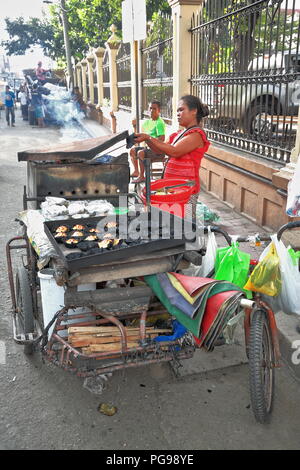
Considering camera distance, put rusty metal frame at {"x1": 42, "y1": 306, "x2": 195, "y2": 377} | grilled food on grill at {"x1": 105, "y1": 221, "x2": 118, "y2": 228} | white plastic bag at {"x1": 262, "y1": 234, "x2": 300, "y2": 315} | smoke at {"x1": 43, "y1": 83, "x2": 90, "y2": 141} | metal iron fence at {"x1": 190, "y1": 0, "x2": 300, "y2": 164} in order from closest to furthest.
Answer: rusty metal frame at {"x1": 42, "y1": 306, "x2": 195, "y2": 377} → white plastic bag at {"x1": 262, "y1": 234, "x2": 300, "y2": 315} → grilled food on grill at {"x1": 105, "y1": 221, "x2": 118, "y2": 228} → metal iron fence at {"x1": 190, "y1": 0, "x2": 300, "y2": 164} → smoke at {"x1": 43, "y1": 83, "x2": 90, "y2": 141}

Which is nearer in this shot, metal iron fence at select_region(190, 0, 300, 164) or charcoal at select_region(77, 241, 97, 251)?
charcoal at select_region(77, 241, 97, 251)

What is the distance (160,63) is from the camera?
10367 millimetres

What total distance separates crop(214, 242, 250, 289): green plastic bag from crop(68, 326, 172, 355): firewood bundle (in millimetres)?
539

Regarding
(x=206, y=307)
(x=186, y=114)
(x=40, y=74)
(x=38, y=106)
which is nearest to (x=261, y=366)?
(x=206, y=307)

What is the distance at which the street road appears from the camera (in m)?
2.54

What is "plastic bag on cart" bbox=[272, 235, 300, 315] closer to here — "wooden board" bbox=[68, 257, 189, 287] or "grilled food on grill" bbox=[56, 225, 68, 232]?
"wooden board" bbox=[68, 257, 189, 287]

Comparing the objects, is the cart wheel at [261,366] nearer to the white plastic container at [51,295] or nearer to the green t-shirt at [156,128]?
the white plastic container at [51,295]

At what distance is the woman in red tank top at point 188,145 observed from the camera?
12.8 ft

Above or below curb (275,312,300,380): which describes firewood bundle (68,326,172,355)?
above

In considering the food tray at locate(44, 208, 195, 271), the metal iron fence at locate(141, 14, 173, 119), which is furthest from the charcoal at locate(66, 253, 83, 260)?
the metal iron fence at locate(141, 14, 173, 119)

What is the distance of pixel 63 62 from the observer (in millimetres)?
33531

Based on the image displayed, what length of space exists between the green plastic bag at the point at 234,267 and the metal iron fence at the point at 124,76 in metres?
12.7

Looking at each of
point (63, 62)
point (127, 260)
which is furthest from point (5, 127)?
point (127, 260)
